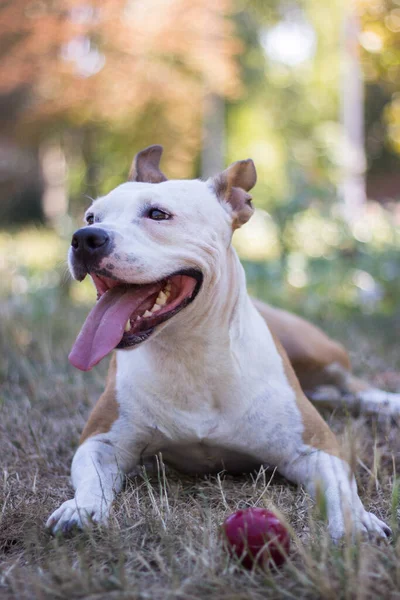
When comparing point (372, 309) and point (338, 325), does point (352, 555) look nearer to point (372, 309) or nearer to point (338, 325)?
point (338, 325)

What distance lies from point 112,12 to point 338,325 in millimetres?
4250

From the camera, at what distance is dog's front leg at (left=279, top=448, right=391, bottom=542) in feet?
7.14

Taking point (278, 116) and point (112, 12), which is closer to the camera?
point (112, 12)

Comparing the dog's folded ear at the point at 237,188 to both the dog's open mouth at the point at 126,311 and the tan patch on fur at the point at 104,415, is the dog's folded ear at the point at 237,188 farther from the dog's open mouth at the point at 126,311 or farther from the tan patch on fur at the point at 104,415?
the tan patch on fur at the point at 104,415

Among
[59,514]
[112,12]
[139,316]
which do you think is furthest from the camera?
[112,12]

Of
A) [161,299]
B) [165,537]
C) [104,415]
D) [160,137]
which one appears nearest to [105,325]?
[161,299]

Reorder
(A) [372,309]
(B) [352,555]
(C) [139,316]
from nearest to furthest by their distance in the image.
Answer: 1. (B) [352,555]
2. (C) [139,316]
3. (A) [372,309]

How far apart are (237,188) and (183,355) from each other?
0.68 meters

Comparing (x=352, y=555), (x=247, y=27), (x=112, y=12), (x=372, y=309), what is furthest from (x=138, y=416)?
(x=247, y=27)

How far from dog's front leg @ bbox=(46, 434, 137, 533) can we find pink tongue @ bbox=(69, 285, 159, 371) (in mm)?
402

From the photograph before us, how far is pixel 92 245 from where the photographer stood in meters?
2.35

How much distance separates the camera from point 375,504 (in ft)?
8.30

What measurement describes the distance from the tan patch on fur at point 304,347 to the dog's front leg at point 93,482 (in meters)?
1.22

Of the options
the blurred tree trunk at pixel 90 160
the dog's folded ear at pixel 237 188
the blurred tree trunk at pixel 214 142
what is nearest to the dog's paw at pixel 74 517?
the dog's folded ear at pixel 237 188
